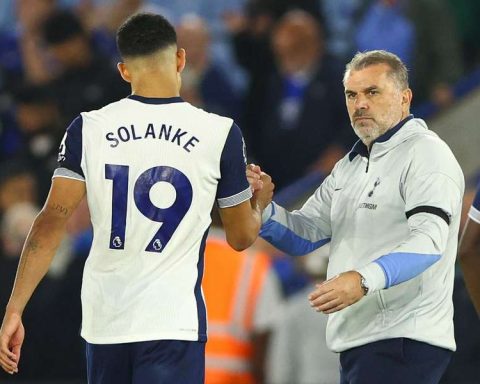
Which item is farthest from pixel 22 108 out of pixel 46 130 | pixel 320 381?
pixel 320 381

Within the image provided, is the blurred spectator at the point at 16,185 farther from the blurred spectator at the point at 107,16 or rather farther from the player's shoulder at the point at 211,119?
the player's shoulder at the point at 211,119

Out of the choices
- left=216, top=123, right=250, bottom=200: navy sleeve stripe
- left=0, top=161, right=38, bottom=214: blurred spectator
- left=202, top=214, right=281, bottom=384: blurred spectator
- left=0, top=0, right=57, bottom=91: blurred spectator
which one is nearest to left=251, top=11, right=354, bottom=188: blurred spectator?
left=0, top=161, right=38, bottom=214: blurred spectator

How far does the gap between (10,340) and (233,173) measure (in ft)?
3.21

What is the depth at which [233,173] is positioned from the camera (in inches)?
171

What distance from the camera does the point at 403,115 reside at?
4812mm

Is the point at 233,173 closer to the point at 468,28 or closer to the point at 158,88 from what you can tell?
the point at 158,88

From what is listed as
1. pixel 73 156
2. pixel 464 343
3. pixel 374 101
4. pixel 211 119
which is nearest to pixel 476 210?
pixel 374 101

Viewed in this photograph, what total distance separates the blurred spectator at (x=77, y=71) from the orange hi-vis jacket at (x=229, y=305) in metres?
3.80

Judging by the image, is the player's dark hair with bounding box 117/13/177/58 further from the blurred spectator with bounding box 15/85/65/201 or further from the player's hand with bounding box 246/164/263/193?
the blurred spectator with bounding box 15/85/65/201

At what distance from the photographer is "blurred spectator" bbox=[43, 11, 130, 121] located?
9.62 metres

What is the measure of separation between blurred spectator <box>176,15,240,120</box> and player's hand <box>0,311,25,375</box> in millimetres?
5556

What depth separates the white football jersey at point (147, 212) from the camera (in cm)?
422

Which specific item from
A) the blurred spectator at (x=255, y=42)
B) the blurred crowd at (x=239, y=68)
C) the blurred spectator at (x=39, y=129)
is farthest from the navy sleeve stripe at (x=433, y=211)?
the blurred spectator at (x=255, y=42)

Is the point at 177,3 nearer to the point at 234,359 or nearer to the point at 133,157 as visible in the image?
the point at 234,359
